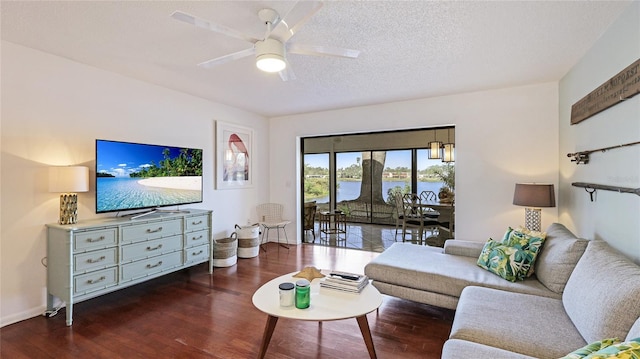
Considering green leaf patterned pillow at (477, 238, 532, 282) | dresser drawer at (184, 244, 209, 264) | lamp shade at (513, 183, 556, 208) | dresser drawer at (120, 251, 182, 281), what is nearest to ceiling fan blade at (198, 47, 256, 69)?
dresser drawer at (120, 251, 182, 281)

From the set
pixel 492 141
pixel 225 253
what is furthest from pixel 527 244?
pixel 225 253

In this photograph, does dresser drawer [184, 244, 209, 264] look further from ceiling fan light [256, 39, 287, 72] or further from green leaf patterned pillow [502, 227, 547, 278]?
green leaf patterned pillow [502, 227, 547, 278]

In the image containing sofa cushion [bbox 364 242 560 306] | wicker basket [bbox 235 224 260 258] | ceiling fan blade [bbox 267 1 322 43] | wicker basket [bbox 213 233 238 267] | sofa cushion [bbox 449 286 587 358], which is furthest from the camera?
wicker basket [bbox 235 224 260 258]

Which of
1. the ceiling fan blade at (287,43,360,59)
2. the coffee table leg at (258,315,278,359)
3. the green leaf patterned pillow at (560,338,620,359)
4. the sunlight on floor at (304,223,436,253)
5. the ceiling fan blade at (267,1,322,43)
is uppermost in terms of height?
the ceiling fan blade at (267,1,322,43)

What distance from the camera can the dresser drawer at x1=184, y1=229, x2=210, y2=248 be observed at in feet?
11.5

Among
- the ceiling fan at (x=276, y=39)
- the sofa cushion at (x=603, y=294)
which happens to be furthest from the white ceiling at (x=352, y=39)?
the sofa cushion at (x=603, y=294)

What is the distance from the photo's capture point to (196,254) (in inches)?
142

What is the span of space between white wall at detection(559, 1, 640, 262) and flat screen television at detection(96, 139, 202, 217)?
4.24 meters

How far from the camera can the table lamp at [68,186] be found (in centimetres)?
262

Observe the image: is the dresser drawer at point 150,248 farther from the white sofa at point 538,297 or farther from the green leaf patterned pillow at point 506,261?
the green leaf patterned pillow at point 506,261

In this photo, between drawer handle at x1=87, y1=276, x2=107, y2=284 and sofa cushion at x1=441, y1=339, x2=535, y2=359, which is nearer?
sofa cushion at x1=441, y1=339, x2=535, y2=359

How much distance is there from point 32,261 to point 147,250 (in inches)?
35.6

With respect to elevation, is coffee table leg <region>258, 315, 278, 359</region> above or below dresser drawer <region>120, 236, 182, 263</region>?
below

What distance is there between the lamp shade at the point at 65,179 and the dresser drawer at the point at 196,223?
111cm
